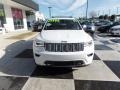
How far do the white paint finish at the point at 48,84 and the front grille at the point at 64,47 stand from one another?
85cm

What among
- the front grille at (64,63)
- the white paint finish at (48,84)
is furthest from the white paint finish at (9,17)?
the white paint finish at (48,84)

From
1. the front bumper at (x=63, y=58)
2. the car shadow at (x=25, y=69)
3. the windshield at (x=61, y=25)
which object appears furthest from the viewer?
the windshield at (x=61, y=25)

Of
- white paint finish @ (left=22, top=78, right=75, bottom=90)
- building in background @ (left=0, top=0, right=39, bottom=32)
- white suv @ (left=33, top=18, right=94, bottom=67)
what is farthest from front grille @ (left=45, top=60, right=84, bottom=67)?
building in background @ (left=0, top=0, right=39, bottom=32)

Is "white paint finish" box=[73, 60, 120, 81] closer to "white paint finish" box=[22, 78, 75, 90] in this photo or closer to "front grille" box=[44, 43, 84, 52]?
"white paint finish" box=[22, 78, 75, 90]

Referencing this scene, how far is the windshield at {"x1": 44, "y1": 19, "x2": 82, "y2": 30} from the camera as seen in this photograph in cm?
639

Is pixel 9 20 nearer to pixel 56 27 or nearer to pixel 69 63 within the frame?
pixel 56 27

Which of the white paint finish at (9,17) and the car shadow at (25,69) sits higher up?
the white paint finish at (9,17)

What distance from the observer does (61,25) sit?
655 centimetres

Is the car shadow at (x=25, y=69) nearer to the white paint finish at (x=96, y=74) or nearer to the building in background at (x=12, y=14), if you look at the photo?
the white paint finish at (x=96, y=74)

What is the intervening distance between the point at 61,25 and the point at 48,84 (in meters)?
3.00

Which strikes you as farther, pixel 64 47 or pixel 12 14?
pixel 12 14

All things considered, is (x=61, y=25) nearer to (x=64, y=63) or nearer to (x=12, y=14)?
(x=64, y=63)

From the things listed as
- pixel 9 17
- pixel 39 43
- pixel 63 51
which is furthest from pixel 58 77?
pixel 9 17

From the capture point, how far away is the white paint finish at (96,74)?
461 cm
